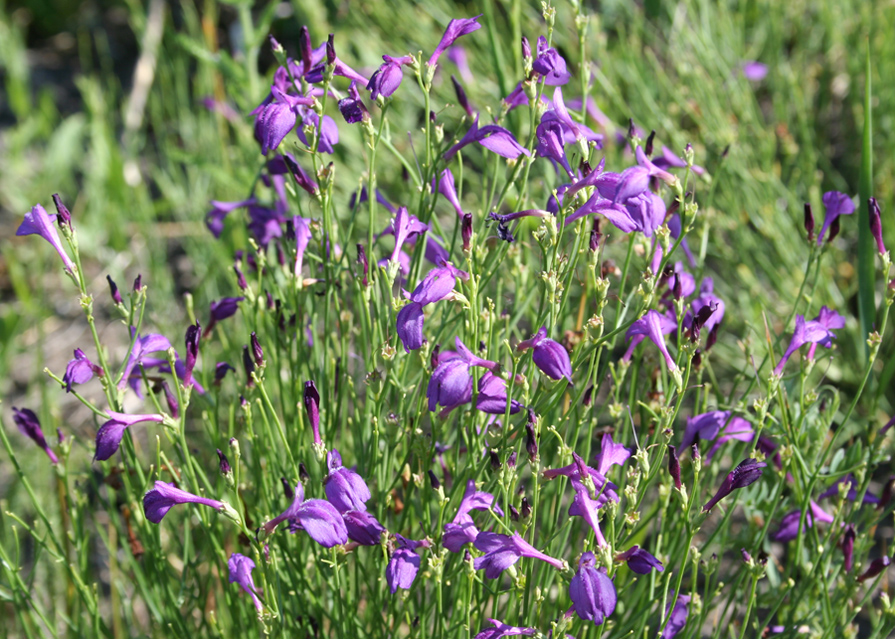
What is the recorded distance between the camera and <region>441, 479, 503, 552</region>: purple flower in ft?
4.63

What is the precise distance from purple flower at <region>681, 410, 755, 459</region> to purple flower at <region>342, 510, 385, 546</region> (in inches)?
28.3

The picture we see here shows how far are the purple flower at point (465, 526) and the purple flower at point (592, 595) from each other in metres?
0.21

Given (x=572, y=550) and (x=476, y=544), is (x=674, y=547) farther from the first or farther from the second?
(x=476, y=544)

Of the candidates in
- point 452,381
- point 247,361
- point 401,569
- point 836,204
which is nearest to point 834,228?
point 836,204

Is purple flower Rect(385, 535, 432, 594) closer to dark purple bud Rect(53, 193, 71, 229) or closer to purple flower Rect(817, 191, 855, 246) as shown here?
dark purple bud Rect(53, 193, 71, 229)

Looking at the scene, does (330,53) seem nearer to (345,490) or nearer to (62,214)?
(62,214)

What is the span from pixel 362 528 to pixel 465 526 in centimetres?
19

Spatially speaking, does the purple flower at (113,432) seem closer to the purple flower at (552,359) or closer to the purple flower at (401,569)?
the purple flower at (401,569)

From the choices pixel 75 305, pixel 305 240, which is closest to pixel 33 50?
pixel 75 305

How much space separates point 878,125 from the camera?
3.47 m

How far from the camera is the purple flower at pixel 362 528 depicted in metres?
1.41

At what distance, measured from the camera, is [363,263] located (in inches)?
63.2

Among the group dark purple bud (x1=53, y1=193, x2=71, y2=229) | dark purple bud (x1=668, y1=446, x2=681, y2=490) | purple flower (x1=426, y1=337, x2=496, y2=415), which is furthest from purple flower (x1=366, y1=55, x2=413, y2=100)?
dark purple bud (x1=668, y1=446, x2=681, y2=490)

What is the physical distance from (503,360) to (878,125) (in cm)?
248
